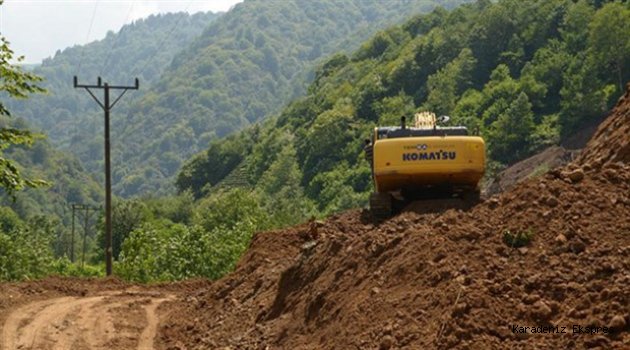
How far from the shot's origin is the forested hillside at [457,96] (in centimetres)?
10625

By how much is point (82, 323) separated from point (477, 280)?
9.45 metres

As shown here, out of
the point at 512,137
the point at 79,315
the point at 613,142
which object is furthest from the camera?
the point at 512,137

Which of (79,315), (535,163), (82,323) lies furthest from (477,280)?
(535,163)

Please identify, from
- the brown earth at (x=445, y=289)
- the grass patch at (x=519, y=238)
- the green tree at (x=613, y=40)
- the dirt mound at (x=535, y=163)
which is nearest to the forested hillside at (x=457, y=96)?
the green tree at (x=613, y=40)

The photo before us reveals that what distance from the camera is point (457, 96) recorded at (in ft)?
447

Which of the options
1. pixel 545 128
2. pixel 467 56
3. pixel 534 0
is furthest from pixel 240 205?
pixel 534 0

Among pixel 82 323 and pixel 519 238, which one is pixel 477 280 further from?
pixel 82 323

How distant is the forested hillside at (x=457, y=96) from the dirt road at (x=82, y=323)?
7788 cm

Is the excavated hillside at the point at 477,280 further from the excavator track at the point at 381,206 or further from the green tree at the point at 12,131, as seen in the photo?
the green tree at the point at 12,131

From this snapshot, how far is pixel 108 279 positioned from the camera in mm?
25234

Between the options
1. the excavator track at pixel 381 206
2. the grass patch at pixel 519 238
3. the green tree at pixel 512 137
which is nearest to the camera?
the grass patch at pixel 519 238

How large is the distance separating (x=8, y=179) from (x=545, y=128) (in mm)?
95432

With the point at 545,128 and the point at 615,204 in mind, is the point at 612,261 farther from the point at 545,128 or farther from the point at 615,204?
the point at 545,128

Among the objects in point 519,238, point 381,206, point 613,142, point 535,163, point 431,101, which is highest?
point 613,142
